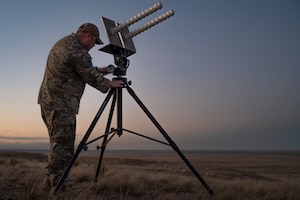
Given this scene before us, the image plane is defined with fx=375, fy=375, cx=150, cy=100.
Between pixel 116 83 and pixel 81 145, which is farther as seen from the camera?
pixel 116 83

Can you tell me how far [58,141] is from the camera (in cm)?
486

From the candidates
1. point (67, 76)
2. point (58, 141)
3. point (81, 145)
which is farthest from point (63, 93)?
point (81, 145)

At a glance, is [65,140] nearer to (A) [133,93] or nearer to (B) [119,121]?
(B) [119,121]

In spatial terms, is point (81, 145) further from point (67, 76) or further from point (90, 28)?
point (90, 28)

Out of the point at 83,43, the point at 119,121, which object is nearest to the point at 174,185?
the point at 119,121

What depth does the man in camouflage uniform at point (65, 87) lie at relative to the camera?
4855mm

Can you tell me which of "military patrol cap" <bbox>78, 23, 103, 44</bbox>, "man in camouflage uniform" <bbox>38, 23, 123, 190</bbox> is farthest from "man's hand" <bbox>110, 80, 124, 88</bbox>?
"military patrol cap" <bbox>78, 23, 103, 44</bbox>

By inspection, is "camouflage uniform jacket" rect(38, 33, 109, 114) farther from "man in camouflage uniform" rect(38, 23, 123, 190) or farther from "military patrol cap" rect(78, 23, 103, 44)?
"military patrol cap" rect(78, 23, 103, 44)

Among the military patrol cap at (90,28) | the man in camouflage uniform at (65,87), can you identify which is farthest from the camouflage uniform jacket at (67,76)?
the military patrol cap at (90,28)

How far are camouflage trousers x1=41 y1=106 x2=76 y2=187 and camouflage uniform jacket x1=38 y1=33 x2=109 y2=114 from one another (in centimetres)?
10

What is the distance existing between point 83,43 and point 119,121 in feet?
3.80

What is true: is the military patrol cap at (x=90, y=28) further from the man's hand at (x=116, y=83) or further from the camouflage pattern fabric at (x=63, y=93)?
the man's hand at (x=116, y=83)

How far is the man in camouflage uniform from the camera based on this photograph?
486 centimetres

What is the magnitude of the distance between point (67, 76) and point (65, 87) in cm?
15
